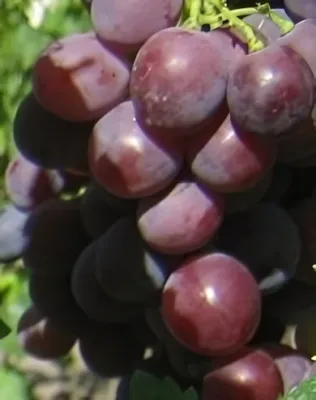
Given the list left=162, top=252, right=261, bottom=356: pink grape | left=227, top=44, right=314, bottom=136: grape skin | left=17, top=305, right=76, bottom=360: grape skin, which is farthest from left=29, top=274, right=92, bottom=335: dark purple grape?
left=227, top=44, right=314, bottom=136: grape skin

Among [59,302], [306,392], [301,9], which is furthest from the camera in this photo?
[59,302]

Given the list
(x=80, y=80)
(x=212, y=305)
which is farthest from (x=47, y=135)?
(x=212, y=305)

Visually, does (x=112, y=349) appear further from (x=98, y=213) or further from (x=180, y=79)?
(x=180, y=79)

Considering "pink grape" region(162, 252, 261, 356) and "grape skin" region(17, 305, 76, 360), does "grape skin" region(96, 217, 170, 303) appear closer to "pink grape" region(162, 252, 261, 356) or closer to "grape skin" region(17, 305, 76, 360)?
"pink grape" region(162, 252, 261, 356)

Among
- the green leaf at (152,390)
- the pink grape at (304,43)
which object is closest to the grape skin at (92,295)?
the green leaf at (152,390)

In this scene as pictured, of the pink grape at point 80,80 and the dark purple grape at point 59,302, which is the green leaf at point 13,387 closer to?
the dark purple grape at point 59,302

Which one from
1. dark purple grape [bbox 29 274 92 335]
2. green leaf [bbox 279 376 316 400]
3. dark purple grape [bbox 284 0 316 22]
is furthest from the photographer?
dark purple grape [bbox 29 274 92 335]
